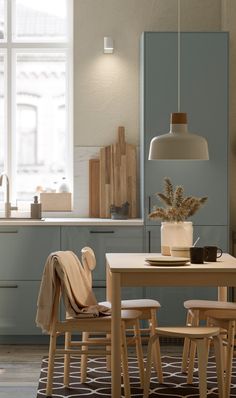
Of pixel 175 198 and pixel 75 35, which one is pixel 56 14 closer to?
pixel 75 35

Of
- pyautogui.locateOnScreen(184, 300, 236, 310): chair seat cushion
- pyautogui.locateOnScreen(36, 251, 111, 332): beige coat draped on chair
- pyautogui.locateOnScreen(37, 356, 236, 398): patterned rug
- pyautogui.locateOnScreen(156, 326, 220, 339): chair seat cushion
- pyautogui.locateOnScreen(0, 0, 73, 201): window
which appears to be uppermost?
pyautogui.locateOnScreen(0, 0, 73, 201): window

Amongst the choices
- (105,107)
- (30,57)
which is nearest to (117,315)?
(105,107)

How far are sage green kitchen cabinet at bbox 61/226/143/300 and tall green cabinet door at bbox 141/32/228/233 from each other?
20cm

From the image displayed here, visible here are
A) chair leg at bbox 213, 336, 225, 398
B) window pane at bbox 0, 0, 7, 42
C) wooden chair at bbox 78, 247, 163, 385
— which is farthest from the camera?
window pane at bbox 0, 0, 7, 42

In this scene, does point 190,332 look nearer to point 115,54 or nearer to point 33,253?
point 33,253

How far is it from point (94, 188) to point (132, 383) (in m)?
2.17

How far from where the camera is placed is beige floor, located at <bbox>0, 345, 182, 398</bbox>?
4981mm

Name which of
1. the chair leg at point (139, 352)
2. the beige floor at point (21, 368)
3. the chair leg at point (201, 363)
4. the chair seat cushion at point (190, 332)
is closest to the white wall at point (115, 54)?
the beige floor at point (21, 368)

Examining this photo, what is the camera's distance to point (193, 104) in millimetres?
6398

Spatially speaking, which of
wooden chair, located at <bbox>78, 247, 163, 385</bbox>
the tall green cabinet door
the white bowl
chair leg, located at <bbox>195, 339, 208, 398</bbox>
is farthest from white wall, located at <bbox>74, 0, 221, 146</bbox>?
chair leg, located at <bbox>195, 339, 208, 398</bbox>

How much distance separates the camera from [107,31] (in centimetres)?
698

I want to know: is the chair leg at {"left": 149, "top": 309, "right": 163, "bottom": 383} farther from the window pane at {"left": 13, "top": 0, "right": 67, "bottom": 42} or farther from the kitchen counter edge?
the window pane at {"left": 13, "top": 0, "right": 67, "bottom": 42}

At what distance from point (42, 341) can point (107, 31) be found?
261 cm

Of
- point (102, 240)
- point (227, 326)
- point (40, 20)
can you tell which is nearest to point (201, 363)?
point (227, 326)
